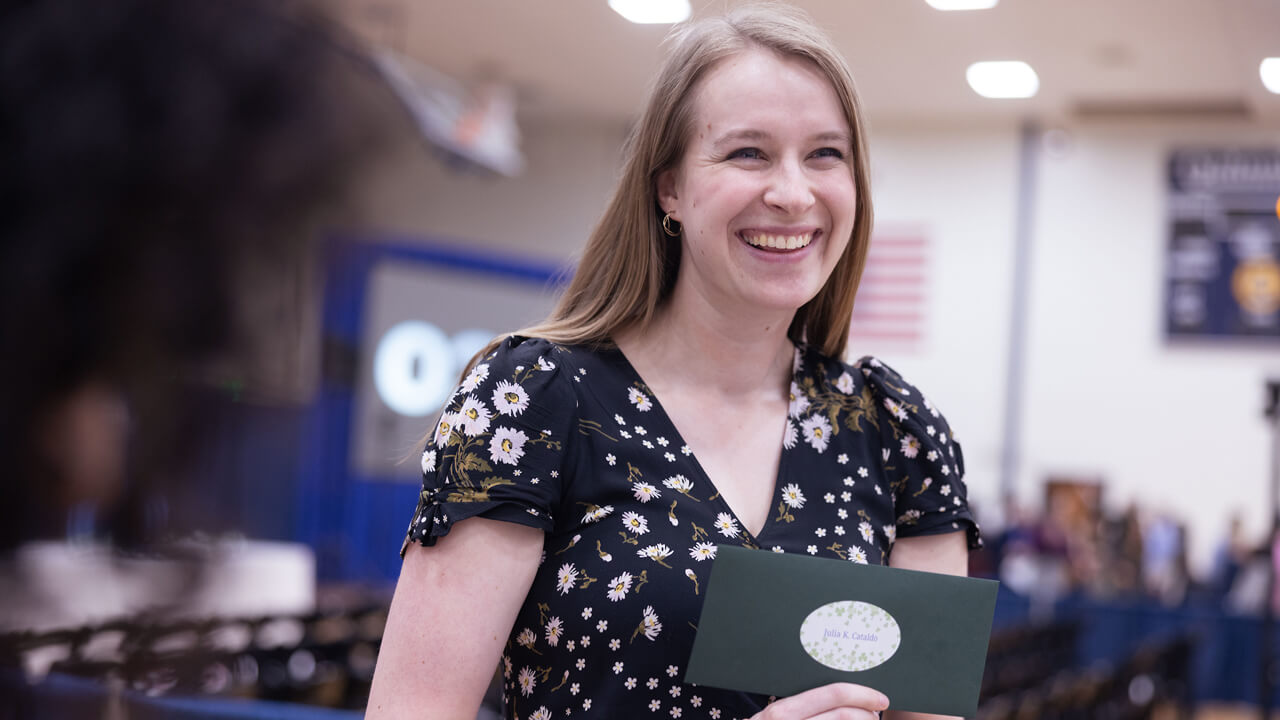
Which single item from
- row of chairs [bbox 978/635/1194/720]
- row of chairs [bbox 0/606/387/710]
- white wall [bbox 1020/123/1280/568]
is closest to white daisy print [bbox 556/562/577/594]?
row of chairs [bbox 0/606/387/710]

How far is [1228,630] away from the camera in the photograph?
1021 cm

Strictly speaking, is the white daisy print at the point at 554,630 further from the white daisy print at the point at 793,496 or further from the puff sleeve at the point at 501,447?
the white daisy print at the point at 793,496

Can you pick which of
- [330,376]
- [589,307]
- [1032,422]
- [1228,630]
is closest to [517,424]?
[589,307]

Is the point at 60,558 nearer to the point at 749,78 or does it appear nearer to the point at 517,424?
the point at 517,424

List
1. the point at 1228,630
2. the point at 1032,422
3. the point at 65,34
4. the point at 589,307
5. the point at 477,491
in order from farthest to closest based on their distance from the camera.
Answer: the point at 1032,422 → the point at 1228,630 → the point at 589,307 → the point at 477,491 → the point at 65,34

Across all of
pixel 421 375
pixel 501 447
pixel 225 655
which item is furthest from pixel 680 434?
pixel 421 375

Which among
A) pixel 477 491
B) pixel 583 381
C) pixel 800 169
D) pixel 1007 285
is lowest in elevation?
pixel 477 491

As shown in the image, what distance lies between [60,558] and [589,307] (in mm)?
1373

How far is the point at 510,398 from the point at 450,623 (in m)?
0.27

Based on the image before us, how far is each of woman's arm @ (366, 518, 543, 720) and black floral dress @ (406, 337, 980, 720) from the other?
0.03 meters

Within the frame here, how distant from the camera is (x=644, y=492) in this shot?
150 centimetres

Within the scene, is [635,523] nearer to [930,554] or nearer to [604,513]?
[604,513]

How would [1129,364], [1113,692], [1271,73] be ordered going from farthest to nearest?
[1129,364]
[1271,73]
[1113,692]

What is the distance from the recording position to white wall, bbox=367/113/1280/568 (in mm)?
13062
